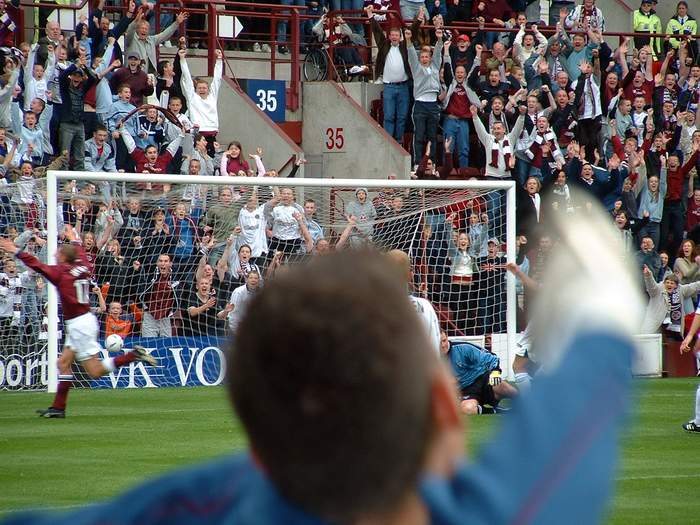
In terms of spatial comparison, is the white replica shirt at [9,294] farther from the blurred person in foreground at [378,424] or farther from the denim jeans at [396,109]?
the blurred person in foreground at [378,424]

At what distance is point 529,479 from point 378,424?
18 centimetres

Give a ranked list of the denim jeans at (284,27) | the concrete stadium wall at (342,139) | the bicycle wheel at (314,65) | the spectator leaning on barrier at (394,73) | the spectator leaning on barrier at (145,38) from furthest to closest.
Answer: the denim jeans at (284,27), the bicycle wheel at (314,65), the concrete stadium wall at (342,139), the spectator leaning on barrier at (394,73), the spectator leaning on barrier at (145,38)

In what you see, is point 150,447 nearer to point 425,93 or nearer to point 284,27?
point 425,93

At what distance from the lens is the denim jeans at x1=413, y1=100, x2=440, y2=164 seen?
81.5ft

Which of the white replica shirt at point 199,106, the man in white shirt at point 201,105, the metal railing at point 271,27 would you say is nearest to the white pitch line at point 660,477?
the man in white shirt at point 201,105

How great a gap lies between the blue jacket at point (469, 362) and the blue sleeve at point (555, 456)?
42.7 feet

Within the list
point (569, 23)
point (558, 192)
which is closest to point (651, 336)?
point (558, 192)

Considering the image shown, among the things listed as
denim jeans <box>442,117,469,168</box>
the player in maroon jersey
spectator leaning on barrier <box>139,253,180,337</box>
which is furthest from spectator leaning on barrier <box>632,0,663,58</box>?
the player in maroon jersey

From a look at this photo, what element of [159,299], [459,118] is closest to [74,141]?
[159,299]

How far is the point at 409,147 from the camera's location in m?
25.7

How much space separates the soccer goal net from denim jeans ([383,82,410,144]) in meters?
5.51

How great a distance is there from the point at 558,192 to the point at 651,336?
334 centimetres

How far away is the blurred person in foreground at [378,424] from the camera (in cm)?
133

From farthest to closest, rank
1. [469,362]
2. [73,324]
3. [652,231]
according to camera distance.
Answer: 1. [652,231]
2. [469,362]
3. [73,324]
